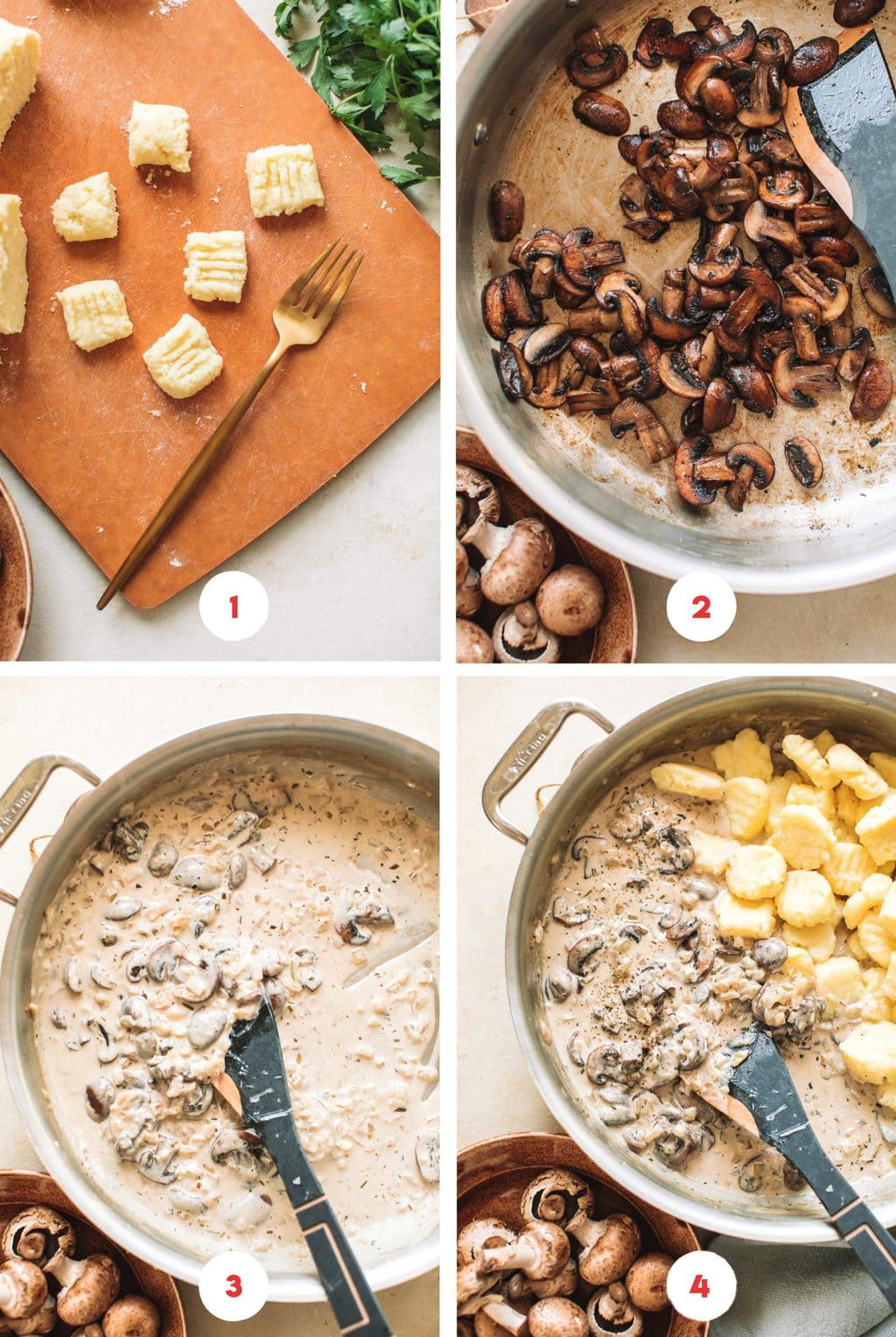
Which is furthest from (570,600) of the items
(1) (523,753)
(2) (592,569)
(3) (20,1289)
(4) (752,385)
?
(3) (20,1289)

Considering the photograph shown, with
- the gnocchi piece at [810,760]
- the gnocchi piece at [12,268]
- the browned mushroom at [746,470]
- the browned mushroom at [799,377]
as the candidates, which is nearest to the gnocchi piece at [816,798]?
the gnocchi piece at [810,760]

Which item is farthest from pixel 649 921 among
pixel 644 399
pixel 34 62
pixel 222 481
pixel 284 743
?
pixel 34 62

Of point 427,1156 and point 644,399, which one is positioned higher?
point 644,399

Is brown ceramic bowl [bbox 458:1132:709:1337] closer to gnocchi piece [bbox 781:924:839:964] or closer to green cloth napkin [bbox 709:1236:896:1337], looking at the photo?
green cloth napkin [bbox 709:1236:896:1337]

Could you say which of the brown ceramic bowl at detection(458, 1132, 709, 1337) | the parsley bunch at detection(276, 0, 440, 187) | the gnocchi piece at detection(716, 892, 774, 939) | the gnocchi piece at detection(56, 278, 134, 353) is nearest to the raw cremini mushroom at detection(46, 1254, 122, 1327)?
the brown ceramic bowl at detection(458, 1132, 709, 1337)

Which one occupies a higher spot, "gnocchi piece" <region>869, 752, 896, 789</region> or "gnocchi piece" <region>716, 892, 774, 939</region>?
"gnocchi piece" <region>869, 752, 896, 789</region>

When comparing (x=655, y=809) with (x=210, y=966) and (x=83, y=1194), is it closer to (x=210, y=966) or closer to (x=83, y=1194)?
(x=210, y=966)

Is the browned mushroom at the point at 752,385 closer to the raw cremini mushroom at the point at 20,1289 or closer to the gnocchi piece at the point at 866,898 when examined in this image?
the gnocchi piece at the point at 866,898
